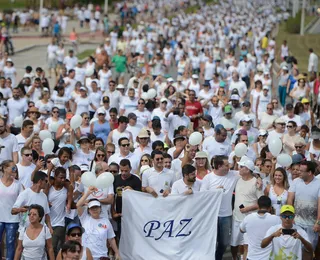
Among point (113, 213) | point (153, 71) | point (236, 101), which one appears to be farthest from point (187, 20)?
point (113, 213)

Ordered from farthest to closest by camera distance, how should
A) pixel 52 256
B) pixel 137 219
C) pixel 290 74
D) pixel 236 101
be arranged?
pixel 290 74 < pixel 236 101 < pixel 137 219 < pixel 52 256

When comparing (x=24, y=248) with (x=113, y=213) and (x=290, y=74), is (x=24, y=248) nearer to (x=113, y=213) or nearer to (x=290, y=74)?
(x=113, y=213)

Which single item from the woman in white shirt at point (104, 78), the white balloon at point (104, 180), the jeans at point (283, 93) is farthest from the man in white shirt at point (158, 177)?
the jeans at point (283, 93)

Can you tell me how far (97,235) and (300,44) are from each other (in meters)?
40.0

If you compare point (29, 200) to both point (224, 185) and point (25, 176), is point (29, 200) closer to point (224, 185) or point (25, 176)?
point (25, 176)

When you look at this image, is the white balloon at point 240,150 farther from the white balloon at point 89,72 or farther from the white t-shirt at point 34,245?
the white balloon at point 89,72

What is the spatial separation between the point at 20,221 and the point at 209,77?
16.1 metres

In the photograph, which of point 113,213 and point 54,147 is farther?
point 54,147

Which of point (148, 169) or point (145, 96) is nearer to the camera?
point (148, 169)

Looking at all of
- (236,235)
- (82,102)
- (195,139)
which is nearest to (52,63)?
(82,102)

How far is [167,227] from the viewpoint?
13516mm

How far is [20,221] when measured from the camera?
1350cm

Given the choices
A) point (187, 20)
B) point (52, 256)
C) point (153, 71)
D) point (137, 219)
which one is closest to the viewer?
point (52, 256)

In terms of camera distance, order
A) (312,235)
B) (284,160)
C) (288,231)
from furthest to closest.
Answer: (284,160) → (312,235) → (288,231)
